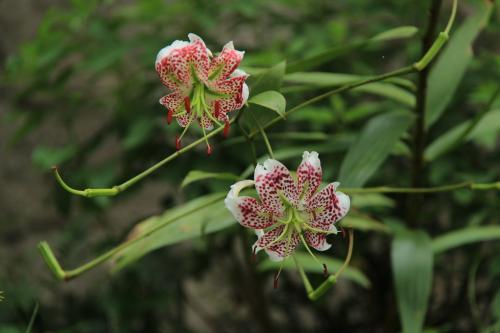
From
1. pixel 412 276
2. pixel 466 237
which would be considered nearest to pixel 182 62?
pixel 412 276

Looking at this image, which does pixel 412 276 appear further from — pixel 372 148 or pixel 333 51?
pixel 333 51

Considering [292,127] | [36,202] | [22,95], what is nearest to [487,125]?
[292,127]

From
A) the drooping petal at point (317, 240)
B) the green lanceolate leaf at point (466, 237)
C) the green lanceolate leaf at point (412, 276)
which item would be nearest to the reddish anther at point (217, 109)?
→ the drooping petal at point (317, 240)

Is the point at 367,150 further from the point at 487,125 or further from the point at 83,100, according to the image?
the point at 83,100

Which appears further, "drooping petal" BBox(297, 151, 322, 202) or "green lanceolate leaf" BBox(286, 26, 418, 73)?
"green lanceolate leaf" BBox(286, 26, 418, 73)

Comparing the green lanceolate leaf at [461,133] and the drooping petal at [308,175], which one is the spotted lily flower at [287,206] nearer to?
the drooping petal at [308,175]

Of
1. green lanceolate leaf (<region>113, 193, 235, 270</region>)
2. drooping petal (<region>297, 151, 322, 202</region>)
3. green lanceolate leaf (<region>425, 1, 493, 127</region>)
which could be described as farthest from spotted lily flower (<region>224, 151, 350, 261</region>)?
green lanceolate leaf (<region>425, 1, 493, 127</region>)

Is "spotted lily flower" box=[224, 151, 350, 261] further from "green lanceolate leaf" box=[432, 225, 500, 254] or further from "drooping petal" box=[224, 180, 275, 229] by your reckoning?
"green lanceolate leaf" box=[432, 225, 500, 254]
